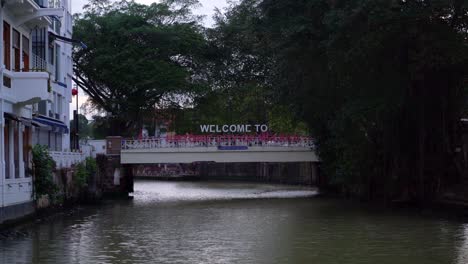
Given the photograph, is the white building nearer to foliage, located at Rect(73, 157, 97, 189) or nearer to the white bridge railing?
foliage, located at Rect(73, 157, 97, 189)

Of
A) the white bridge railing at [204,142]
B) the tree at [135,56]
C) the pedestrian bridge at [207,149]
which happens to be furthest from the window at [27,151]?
the tree at [135,56]

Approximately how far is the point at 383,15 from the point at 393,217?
889cm

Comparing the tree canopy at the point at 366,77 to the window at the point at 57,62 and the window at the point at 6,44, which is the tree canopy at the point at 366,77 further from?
the window at the point at 6,44

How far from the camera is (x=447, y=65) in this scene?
32.3 m

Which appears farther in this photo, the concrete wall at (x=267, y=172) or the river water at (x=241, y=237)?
the concrete wall at (x=267, y=172)

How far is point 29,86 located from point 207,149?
23223 mm

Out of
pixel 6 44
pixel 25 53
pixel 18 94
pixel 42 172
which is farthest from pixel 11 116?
pixel 42 172

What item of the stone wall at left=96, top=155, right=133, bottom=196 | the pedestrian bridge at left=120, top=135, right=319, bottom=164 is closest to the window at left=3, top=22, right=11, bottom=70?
the stone wall at left=96, top=155, right=133, bottom=196

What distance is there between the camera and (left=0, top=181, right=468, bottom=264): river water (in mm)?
21141

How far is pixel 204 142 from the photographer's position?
5025cm

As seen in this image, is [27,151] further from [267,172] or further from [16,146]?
[267,172]

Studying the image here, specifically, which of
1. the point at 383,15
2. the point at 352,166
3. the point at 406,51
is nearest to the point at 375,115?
the point at 406,51

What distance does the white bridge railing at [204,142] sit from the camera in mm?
50250

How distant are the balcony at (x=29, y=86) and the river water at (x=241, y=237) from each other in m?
4.81
